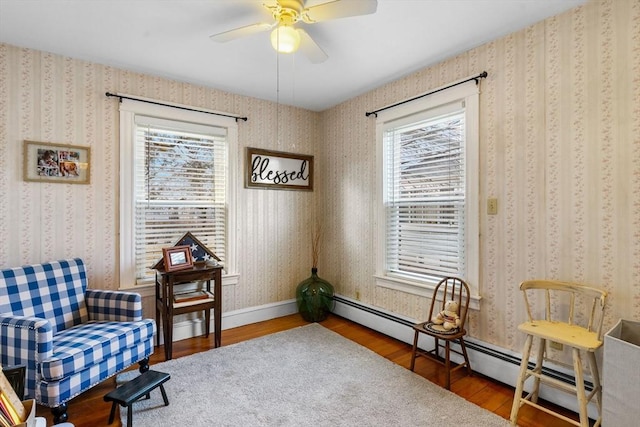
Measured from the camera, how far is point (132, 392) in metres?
1.90

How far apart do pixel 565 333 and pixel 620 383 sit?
1.13 feet

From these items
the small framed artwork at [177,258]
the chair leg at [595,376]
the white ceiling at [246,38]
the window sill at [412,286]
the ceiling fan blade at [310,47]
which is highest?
the white ceiling at [246,38]

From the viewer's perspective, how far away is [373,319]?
3.46m

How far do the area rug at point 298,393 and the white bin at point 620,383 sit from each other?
1.88 ft

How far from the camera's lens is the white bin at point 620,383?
4.92ft

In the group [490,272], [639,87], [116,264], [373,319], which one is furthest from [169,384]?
[639,87]

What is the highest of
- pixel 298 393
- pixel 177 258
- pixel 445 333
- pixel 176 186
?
pixel 176 186

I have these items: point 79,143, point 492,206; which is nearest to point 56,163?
point 79,143

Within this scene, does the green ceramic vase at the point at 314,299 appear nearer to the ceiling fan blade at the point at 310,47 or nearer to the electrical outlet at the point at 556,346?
the electrical outlet at the point at 556,346

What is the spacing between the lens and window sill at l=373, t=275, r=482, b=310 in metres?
2.57

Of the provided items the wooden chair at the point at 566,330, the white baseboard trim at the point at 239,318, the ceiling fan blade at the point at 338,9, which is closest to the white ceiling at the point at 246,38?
the ceiling fan blade at the point at 338,9

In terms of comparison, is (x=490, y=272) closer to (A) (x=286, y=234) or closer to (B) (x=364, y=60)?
(B) (x=364, y=60)

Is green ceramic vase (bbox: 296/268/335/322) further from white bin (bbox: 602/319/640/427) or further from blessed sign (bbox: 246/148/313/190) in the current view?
white bin (bbox: 602/319/640/427)

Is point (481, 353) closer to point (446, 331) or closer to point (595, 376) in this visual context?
point (446, 331)
